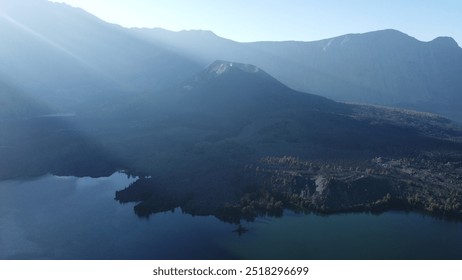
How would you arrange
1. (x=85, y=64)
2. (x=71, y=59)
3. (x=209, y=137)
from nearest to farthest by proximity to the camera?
1. (x=209, y=137)
2. (x=71, y=59)
3. (x=85, y=64)

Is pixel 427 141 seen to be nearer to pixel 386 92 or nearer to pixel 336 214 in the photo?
pixel 336 214

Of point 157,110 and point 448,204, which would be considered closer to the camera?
point 448,204

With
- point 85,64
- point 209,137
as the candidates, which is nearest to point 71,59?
point 85,64

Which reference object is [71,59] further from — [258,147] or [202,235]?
[202,235]

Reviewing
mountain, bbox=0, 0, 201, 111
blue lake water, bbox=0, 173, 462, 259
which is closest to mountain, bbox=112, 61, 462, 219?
blue lake water, bbox=0, 173, 462, 259

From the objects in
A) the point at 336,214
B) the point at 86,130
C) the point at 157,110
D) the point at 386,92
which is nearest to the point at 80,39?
the point at 157,110

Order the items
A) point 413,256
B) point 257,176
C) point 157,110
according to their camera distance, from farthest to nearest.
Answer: point 157,110 → point 257,176 → point 413,256
